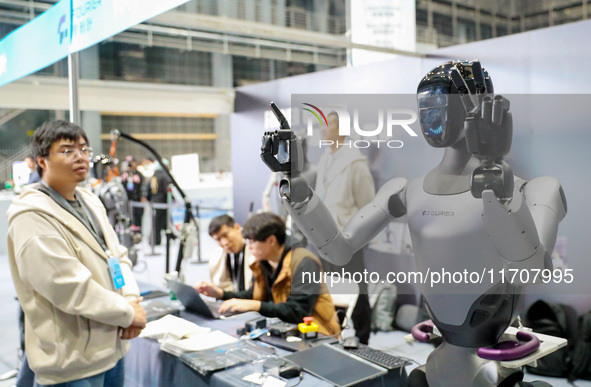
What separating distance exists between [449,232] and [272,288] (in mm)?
1639

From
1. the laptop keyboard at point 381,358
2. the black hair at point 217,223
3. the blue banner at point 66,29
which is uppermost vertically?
the blue banner at point 66,29

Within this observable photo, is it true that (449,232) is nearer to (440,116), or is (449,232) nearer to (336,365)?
(440,116)

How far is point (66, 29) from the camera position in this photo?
279 cm

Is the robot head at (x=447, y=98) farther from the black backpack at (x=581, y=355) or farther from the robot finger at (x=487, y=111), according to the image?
the black backpack at (x=581, y=355)

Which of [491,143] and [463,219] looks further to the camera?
[463,219]

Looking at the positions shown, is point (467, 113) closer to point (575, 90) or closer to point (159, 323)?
point (575, 90)

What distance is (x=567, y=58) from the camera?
2184mm

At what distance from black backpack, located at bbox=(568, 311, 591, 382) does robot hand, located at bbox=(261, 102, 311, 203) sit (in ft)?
7.04

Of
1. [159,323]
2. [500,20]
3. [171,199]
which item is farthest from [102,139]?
[500,20]

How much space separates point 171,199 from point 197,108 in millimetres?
1730

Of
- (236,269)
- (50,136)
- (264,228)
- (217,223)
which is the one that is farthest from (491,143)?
(236,269)

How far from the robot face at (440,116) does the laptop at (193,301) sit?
1712 mm

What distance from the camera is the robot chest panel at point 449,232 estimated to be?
1152 mm

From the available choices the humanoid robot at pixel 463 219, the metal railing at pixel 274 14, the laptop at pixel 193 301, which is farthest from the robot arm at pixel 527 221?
the metal railing at pixel 274 14
